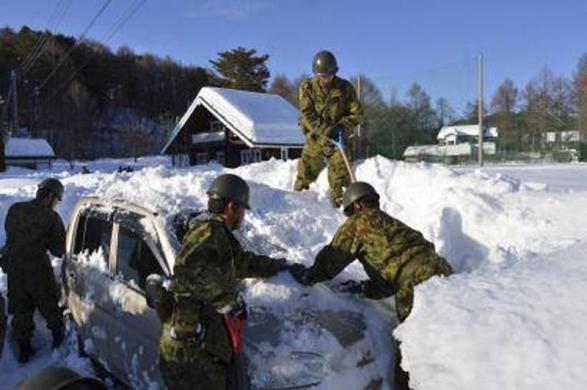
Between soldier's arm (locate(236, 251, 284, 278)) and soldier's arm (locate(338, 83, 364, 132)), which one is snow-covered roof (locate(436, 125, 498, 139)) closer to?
soldier's arm (locate(338, 83, 364, 132))

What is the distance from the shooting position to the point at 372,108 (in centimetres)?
3838

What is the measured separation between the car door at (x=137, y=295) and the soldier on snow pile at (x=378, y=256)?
1.06 metres

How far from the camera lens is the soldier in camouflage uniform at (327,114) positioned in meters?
8.26

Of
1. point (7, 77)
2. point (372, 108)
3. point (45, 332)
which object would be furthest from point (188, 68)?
point (45, 332)

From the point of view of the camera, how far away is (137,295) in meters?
4.79

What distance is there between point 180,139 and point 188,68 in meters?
65.5

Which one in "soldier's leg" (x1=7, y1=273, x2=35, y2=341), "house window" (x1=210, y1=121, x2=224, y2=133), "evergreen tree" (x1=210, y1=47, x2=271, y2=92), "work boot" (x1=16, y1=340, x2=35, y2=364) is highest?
"evergreen tree" (x1=210, y1=47, x2=271, y2=92)

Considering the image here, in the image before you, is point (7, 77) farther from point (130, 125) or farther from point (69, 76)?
point (130, 125)

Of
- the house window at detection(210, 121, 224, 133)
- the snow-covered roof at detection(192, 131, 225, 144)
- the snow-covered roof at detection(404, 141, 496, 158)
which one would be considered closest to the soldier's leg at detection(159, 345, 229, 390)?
the snow-covered roof at detection(404, 141, 496, 158)

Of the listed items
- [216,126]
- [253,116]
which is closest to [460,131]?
[253,116]

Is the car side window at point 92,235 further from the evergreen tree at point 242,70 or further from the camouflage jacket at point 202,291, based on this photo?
the evergreen tree at point 242,70

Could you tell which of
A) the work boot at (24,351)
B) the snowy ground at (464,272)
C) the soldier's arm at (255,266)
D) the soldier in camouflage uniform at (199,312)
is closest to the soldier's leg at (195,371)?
the soldier in camouflage uniform at (199,312)

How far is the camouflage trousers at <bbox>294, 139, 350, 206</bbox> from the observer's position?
8086 mm

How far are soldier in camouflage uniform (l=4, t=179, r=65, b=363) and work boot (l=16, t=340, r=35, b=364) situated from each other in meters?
0.02
